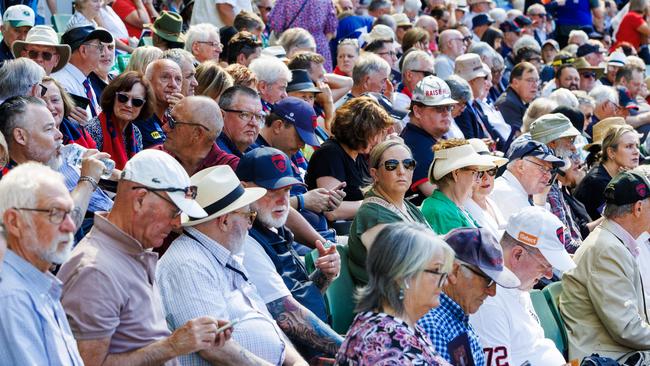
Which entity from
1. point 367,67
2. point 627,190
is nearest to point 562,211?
point 627,190

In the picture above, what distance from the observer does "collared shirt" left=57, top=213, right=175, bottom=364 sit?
3.99 metres

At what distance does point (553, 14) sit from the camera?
1934 centimetres

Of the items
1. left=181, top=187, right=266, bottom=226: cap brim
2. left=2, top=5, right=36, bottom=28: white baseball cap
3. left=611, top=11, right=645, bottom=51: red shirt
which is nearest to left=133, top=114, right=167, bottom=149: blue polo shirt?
left=181, top=187, right=266, bottom=226: cap brim

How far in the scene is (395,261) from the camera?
4.06 meters

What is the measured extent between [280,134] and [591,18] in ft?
44.2

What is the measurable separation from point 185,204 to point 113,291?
517 millimetres

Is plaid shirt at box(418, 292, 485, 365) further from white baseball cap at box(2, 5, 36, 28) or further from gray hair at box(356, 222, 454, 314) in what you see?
white baseball cap at box(2, 5, 36, 28)

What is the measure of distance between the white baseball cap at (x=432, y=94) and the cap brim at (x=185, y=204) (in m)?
4.02

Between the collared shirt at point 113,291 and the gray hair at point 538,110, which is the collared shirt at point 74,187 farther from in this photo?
the gray hair at point 538,110

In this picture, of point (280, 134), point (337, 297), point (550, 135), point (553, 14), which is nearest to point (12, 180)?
point (337, 297)

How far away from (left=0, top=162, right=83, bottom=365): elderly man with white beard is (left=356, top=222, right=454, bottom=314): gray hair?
3.76ft

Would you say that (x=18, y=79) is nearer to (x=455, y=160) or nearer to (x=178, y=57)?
(x=178, y=57)

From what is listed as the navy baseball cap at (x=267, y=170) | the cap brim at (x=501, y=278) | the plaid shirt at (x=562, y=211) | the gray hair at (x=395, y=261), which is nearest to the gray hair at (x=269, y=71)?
the plaid shirt at (x=562, y=211)

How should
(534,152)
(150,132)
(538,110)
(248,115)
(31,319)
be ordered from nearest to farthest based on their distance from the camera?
(31,319), (248,115), (150,132), (534,152), (538,110)
